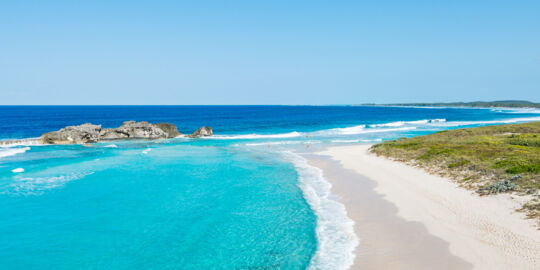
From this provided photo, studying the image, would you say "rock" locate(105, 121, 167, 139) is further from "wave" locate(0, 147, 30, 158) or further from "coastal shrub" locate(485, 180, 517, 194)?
"coastal shrub" locate(485, 180, 517, 194)

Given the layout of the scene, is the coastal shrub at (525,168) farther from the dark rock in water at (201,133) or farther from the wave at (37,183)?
the dark rock in water at (201,133)

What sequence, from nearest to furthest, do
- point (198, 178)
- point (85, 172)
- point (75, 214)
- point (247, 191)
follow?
1. point (75, 214)
2. point (247, 191)
3. point (198, 178)
4. point (85, 172)

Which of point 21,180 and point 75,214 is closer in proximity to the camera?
point 75,214

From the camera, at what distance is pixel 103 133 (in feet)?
201

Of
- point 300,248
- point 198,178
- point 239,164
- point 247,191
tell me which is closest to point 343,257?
point 300,248

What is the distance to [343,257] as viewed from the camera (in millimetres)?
12984

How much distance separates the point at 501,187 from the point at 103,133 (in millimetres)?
63376

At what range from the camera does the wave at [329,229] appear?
1284 centimetres

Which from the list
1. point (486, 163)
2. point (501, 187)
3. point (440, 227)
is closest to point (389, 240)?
point (440, 227)

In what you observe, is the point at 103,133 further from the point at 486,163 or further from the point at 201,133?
the point at 486,163

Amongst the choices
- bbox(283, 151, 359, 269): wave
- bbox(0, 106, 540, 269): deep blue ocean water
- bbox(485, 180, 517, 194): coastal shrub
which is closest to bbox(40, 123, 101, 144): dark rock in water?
bbox(0, 106, 540, 269): deep blue ocean water

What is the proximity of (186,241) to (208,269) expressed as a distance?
3099 mm

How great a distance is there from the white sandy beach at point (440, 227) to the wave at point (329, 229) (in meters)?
0.47

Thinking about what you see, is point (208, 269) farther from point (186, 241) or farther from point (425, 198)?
point (425, 198)
